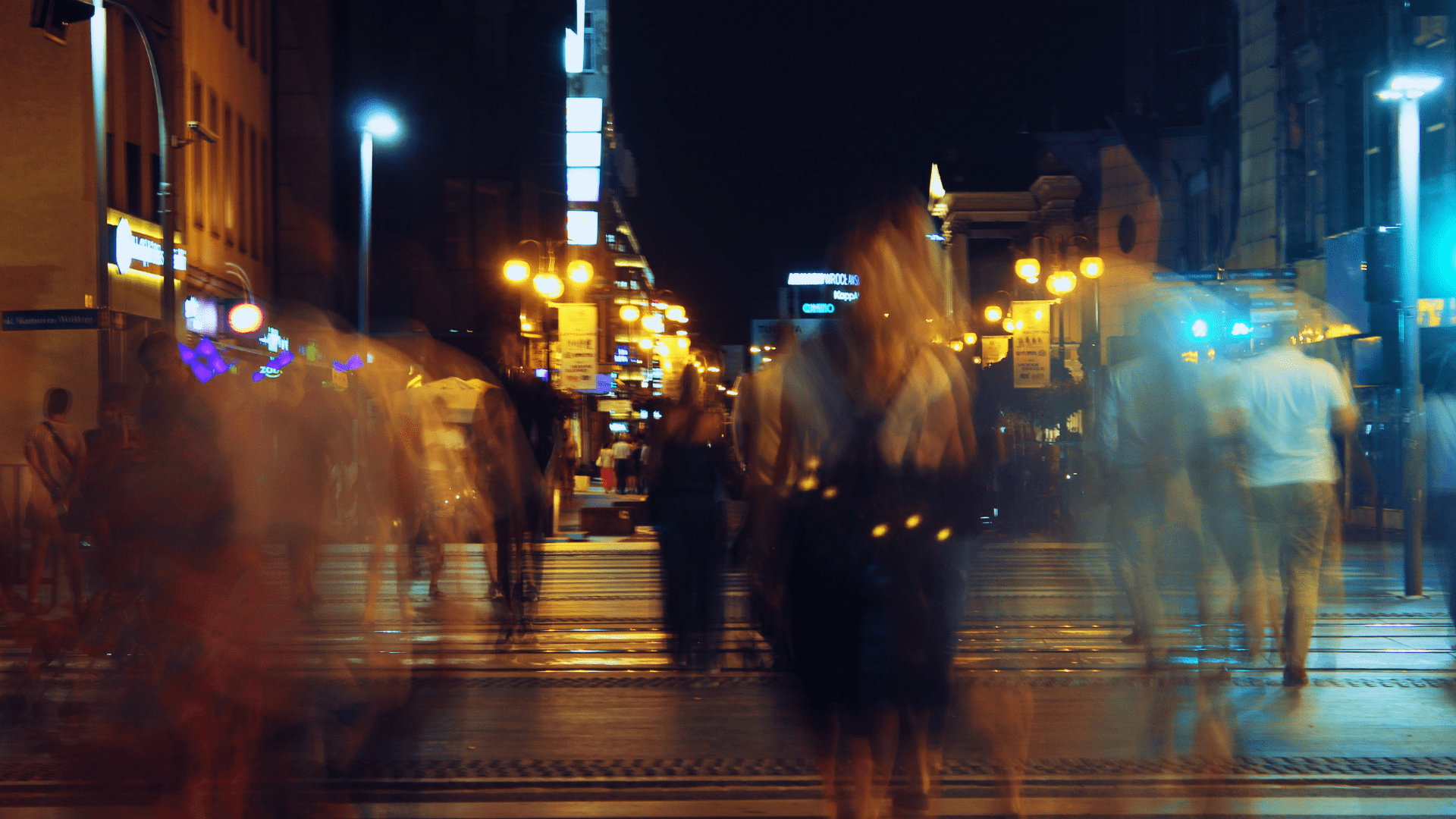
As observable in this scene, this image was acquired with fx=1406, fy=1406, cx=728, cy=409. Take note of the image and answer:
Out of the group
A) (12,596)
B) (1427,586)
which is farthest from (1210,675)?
(12,596)

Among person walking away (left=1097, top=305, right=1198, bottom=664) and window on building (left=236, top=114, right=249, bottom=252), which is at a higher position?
window on building (left=236, top=114, right=249, bottom=252)

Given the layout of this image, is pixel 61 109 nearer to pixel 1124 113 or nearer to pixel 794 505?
pixel 794 505

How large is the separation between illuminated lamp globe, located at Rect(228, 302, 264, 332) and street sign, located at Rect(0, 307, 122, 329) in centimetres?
407

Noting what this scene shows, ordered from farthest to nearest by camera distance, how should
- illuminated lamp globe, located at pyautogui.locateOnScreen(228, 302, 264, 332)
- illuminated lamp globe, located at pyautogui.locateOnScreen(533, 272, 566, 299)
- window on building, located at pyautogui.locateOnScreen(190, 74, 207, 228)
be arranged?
window on building, located at pyautogui.locateOnScreen(190, 74, 207, 228)
illuminated lamp globe, located at pyautogui.locateOnScreen(533, 272, 566, 299)
illuminated lamp globe, located at pyautogui.locateOnScreen(228, 302, 264, 332)

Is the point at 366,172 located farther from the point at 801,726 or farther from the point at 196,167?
the point at 801,726

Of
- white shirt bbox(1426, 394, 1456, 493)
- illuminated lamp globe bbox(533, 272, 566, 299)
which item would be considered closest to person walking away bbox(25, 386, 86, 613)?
white shirt bbox(1426, 394, 1456, 493)

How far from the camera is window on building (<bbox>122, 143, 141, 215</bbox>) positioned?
25.7 metres

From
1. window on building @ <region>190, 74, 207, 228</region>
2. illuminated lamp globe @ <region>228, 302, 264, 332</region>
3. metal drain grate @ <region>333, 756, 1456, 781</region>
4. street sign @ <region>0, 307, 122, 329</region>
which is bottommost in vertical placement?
metal drain grate @ <region>333, 756, 1456, 781</region>

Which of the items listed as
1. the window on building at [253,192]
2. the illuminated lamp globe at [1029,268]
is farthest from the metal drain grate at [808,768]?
the window on building at [253,192]

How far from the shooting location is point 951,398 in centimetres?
457

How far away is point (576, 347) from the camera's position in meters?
24.8

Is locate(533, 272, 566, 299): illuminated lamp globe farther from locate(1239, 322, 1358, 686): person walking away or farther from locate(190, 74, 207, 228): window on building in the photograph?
locate(1239, 322, 1358, 686): person walking away

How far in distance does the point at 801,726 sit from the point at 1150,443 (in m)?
3.58

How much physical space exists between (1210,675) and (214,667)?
172 inches
